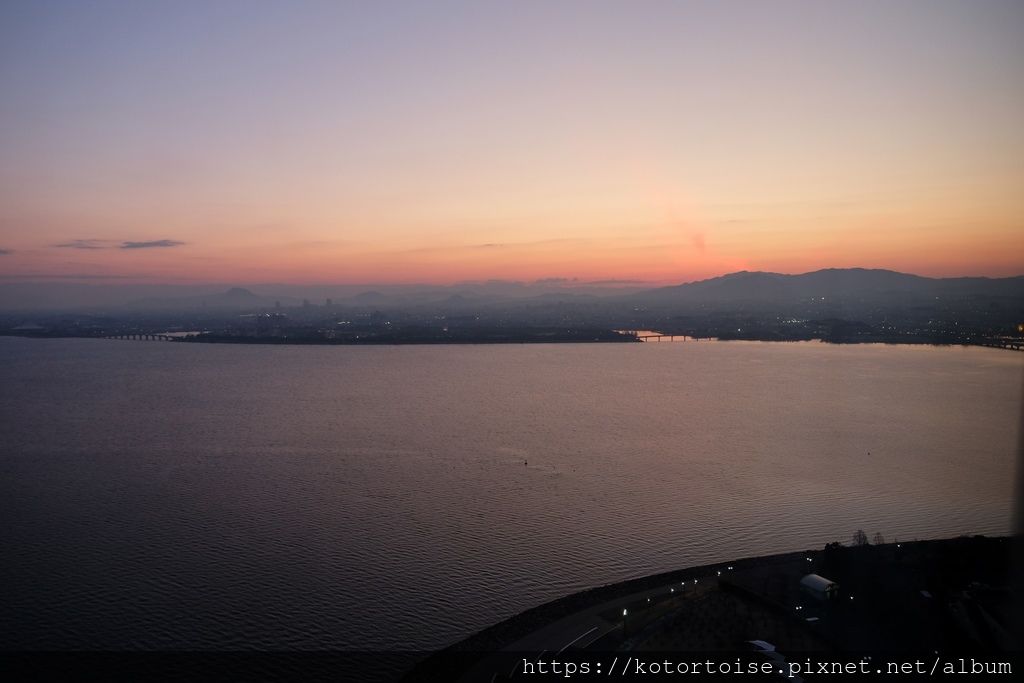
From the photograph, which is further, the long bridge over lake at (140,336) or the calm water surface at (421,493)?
the long bridge over lake at (140,336)

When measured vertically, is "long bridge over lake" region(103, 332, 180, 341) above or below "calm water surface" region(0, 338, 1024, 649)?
above

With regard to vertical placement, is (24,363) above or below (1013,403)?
above

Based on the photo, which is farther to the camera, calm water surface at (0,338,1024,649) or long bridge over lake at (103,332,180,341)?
long bridge over lake at (103,332,180,341)

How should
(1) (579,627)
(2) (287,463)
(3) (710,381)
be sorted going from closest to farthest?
(1) (579,627) < (2) (287,463) < (3) (710,381)

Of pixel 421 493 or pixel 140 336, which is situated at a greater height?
pixel 140 336

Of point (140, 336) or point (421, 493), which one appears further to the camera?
point (140, 336)

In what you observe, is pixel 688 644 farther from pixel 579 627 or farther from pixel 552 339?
pixel 552 339

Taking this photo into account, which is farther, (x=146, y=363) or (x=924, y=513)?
(x=146, y=363)

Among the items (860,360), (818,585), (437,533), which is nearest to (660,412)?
(437,533)
